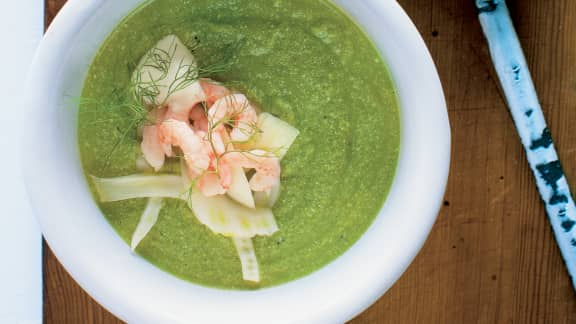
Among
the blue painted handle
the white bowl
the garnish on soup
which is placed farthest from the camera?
the blue painted handle

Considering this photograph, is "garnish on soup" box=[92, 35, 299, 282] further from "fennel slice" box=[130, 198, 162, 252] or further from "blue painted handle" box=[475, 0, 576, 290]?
"blue painted handle" box=[475, 0, 576, 290]

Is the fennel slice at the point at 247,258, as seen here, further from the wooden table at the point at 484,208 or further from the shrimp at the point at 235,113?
the wooden table at the point at 484,208

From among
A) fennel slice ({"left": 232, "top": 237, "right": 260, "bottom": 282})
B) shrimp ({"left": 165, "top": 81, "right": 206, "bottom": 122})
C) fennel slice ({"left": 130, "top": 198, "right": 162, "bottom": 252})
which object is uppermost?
shrimp ({"left": 165, "top": 81, "right": 206, "bottom": 122})

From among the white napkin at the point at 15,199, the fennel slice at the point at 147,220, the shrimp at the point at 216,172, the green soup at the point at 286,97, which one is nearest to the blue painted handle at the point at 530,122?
the green soup at the point at 286,97

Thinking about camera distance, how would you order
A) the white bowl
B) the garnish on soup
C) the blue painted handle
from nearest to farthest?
1. the white bowl
2. the garnish on soup
3. the blue painted handle

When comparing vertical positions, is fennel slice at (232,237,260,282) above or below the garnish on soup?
below

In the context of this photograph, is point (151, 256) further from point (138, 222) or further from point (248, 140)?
point (248, 140)

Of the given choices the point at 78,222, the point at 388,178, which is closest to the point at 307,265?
the point at 388,178

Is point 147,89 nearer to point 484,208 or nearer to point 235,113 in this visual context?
point 235,113

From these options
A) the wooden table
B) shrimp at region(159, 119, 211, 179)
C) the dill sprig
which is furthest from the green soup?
the wooden table
